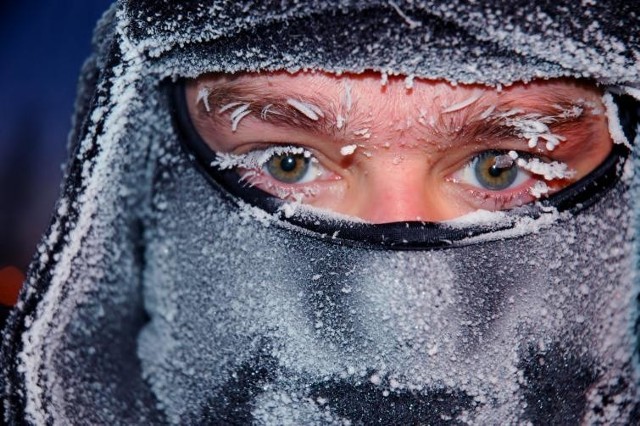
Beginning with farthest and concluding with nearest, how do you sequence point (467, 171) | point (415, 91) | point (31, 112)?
point (31, 112), point (467, 171), point (415, 91)

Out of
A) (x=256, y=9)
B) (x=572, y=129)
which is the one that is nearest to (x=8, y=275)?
(x=256, y=9)

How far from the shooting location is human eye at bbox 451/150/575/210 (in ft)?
3.03

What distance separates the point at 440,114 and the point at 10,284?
1.18 meters

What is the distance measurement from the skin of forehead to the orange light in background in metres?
Result: 0.85

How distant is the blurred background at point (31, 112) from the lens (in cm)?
157

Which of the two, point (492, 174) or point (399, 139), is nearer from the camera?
point (399, 139)

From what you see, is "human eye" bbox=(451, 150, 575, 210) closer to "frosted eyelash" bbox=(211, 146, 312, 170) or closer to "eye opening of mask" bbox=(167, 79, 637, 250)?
"eye opening of mask" bbox=(167, 79, 637, 250)

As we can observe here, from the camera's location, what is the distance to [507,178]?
97cm

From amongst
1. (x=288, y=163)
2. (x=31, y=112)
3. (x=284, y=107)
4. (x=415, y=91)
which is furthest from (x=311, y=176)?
(x=31, y=112)

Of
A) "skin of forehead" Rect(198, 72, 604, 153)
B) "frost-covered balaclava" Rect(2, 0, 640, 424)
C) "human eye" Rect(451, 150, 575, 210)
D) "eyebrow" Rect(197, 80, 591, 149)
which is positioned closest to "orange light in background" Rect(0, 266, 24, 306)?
"frost-covered balaclava" Rect(2, 0, 640, 424)

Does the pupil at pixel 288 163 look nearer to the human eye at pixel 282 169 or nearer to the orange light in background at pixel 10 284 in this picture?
the human eye at pixel 282 169

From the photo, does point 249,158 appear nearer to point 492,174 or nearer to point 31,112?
point 492,174

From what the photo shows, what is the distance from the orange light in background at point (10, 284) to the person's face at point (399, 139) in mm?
652

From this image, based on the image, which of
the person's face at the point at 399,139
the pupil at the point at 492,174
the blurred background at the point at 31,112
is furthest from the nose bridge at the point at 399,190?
the blurred background at the point at 31,112
